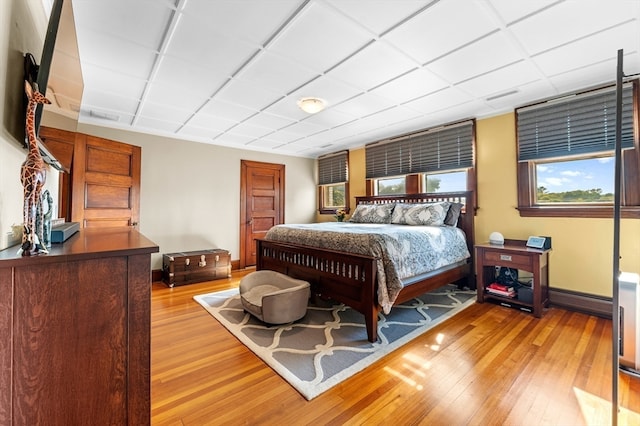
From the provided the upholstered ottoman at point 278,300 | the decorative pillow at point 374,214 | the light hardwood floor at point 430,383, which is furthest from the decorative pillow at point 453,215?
the upholstered ottoman at point 278,300

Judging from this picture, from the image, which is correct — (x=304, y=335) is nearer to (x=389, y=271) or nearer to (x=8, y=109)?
(x=389, y=271)

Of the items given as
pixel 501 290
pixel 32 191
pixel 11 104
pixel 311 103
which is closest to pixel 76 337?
pixel 32 191

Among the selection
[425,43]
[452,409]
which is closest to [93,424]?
[452,409]

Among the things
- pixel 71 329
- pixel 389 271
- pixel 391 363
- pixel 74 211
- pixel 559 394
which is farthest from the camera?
pixel 74 211

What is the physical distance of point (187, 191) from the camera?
4730 millimetres

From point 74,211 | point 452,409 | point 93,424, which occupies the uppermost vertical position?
point 74,211

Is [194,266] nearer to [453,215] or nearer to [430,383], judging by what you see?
[430,383]

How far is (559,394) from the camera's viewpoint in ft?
5.54

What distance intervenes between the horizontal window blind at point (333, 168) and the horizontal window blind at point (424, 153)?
613 mm

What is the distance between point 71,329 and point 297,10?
6.66 feet

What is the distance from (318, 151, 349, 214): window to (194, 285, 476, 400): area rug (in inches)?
119

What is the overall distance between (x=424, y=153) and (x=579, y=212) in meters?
2.05

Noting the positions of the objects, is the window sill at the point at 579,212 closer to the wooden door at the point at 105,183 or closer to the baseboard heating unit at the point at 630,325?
the baseboard heating unit at the point at 630,325

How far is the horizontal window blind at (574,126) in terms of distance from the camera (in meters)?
2.75
